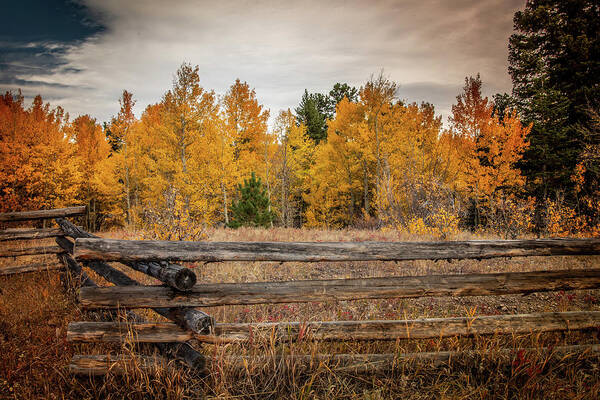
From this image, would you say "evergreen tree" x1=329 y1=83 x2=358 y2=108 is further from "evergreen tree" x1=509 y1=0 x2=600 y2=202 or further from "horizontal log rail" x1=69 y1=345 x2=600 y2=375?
"horizontal log rail" x1=69 y1=345 x2=600 y2=375

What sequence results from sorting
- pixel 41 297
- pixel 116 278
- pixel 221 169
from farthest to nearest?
pixel 221 169
pixel 41 297
pixel 116 278

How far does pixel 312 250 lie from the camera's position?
105 inches

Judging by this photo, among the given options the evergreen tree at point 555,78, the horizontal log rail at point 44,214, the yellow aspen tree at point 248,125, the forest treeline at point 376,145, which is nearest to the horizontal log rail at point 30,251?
the horizontal log rail at point 44,214

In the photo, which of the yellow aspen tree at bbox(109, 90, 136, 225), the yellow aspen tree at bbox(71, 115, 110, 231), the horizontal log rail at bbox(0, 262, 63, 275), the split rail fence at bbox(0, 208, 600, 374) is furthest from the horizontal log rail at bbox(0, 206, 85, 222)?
the yellow aspen tree at bbox(71, 115, 110, 231)

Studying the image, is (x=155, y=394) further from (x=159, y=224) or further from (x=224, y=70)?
(x=224, y=70)

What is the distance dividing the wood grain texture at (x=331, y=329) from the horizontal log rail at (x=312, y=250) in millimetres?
646

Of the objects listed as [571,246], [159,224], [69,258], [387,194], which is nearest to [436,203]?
[387,194]

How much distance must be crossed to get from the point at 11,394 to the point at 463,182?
71.1ft

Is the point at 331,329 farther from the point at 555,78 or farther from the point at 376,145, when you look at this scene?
the point at 555,78

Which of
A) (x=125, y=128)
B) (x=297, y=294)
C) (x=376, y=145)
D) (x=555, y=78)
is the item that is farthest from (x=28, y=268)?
(x=555, y=78)

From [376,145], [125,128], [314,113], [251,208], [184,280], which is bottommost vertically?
[184,280]

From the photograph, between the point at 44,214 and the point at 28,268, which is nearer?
the point at 28,268

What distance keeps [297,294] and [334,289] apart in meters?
0.38

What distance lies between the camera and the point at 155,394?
2.17m
